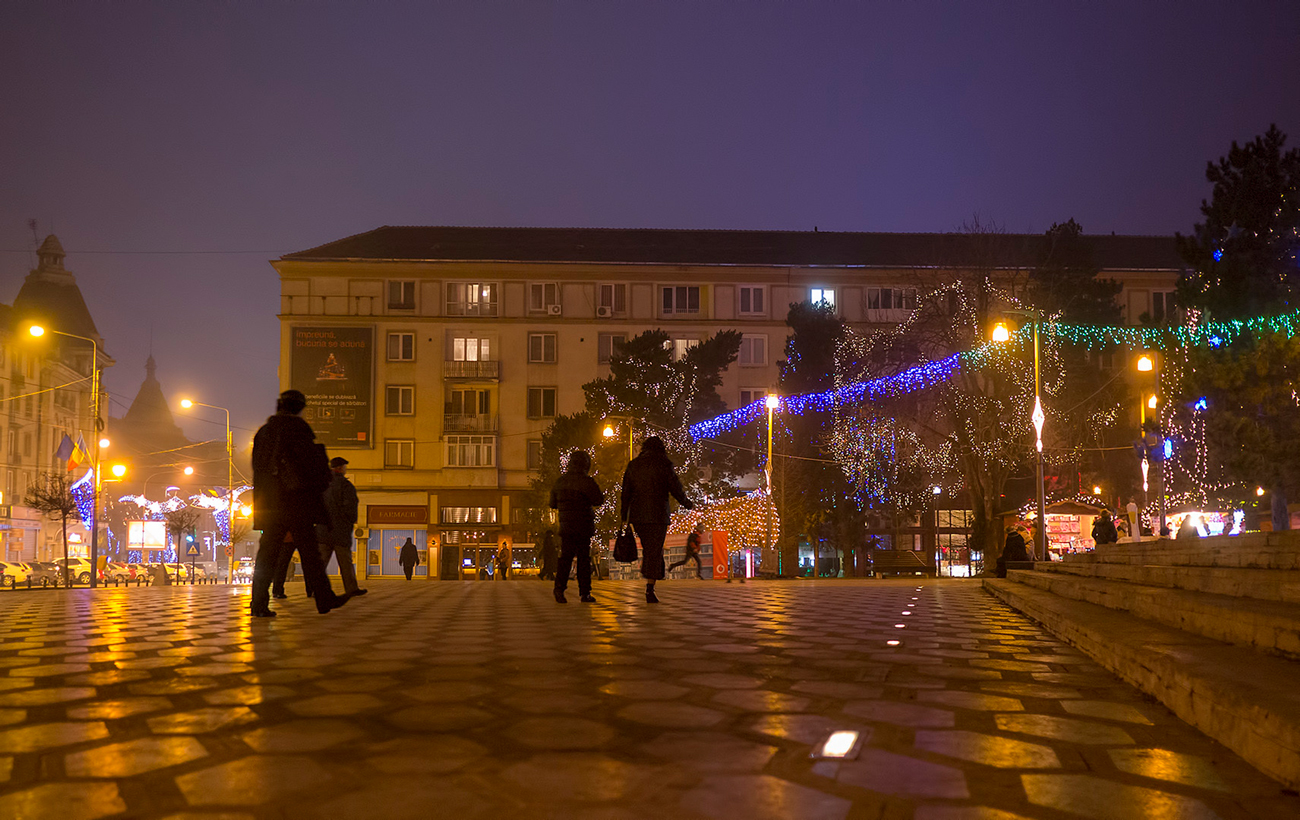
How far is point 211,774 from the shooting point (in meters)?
2.87

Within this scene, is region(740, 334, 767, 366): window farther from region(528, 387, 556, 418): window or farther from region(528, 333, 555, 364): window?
region(528, 387, 556, 418): window

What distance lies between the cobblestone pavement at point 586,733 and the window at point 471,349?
163ft

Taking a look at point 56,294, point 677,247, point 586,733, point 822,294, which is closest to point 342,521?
point 586,733

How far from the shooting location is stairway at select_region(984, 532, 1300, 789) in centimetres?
304

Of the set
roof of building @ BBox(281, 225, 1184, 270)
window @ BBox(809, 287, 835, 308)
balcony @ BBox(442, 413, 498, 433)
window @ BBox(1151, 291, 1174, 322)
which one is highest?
roof of building @ BBox(281, 225, 1184, 270)

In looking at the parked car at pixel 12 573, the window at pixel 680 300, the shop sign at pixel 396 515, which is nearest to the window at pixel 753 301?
the window at pixel 680 300

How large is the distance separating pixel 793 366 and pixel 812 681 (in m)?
47.0

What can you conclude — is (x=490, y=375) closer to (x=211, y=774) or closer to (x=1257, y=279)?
(x=1257, y=279)

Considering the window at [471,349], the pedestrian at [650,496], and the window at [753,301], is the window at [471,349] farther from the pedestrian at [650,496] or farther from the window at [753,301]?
the pedestrian at [650,496]

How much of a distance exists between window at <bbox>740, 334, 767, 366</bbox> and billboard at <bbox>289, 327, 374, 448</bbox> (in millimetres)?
19222

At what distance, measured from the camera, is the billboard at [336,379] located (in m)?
53.2

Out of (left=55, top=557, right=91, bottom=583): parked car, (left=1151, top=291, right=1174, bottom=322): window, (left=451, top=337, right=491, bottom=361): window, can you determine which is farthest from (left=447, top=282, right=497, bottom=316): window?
(left=1151, top=291, right=1174, bottom=322): window

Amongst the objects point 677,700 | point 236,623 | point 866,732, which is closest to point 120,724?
point 677,700

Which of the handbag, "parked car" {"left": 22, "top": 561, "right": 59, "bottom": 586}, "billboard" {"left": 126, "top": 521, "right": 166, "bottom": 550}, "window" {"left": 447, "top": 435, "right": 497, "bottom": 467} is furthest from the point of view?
"billboard" {"left": 126, "top": 521, "right": 166, "bottom": 550}
